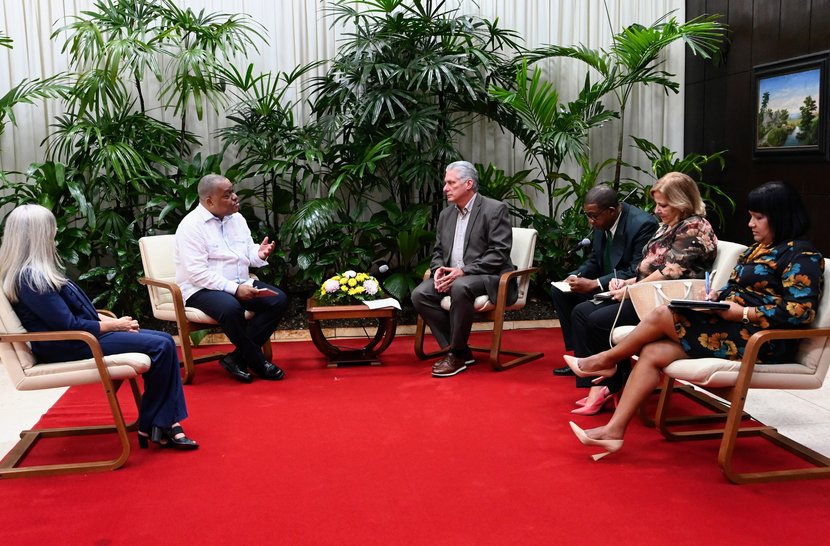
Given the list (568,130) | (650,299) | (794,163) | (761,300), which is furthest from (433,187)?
(761,300)

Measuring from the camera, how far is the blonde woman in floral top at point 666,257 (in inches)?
172

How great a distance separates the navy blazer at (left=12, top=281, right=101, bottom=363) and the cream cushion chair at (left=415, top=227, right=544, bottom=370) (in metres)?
2.44

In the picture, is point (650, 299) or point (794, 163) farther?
point (794, 163)

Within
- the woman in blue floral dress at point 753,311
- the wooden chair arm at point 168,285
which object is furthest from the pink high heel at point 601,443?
the wooden chair arm at point 168,285

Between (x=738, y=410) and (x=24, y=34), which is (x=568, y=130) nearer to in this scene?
(x=738, y=410)

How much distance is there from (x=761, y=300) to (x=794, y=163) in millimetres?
3022

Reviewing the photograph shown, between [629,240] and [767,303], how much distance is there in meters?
1.49

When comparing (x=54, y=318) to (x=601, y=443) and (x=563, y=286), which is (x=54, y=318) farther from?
(x=563, y=286)

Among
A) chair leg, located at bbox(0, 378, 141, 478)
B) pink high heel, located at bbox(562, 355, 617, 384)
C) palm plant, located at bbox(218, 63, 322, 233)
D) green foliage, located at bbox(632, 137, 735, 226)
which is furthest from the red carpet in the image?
green foliage, located at bbox(632, 137, 735, 226)

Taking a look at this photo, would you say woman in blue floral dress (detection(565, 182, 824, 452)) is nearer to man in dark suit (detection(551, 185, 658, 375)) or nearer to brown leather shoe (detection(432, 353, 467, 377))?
man in dark suit (detection(551, 185, 658, 375))

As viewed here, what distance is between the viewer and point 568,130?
6715 mm

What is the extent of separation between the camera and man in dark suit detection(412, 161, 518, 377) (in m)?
5.39

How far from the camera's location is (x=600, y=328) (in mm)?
4504

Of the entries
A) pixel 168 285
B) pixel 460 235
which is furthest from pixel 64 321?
pixel 460 235
